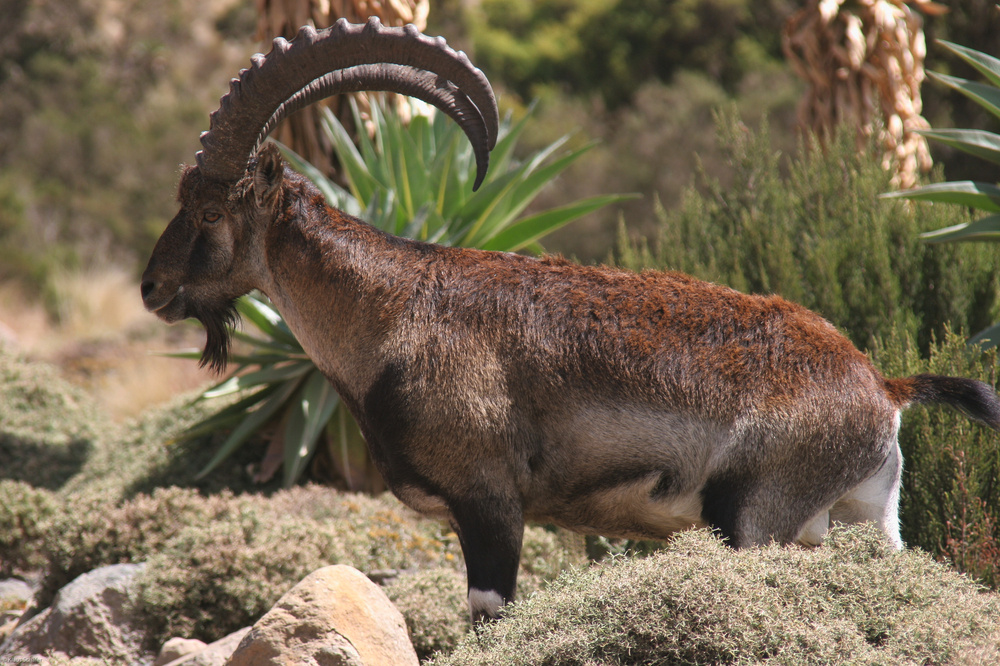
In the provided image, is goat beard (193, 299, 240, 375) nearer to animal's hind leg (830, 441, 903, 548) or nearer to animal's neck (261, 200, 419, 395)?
animal's neck (261, 200, 419, 395)

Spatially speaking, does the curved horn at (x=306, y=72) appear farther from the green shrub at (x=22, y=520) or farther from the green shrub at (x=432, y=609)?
the green shrub at (x=22, y=520)

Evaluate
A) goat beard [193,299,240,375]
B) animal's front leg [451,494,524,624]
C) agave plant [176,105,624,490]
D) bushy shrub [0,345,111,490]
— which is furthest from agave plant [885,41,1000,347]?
bushy shrub [0,345,111,490]

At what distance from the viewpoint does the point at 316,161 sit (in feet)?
29.0

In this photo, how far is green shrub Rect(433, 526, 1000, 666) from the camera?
9.65 feet

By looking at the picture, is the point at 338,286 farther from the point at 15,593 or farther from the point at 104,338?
the point at 104,338

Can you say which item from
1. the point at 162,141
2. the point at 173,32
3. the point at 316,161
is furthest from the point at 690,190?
the point at 173,32

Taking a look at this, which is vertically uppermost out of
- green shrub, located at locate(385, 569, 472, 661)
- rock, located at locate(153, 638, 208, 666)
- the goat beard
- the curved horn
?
the curved horn

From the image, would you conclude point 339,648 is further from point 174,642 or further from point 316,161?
point 316,161

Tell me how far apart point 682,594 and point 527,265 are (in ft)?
5.40

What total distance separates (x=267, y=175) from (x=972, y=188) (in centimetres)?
438

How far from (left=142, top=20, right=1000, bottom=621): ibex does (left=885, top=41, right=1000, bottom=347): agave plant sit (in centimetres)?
204

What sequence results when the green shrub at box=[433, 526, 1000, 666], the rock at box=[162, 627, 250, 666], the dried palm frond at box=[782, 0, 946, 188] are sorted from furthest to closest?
the dried palm frond at box=[782, 0, 946, 188]
the rock at box=[162, 627, 250, 666]
the green shrub at box=[433, 526, 1000, 666]

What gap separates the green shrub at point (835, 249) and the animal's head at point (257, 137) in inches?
94.3

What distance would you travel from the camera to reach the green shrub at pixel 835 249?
5969mm
